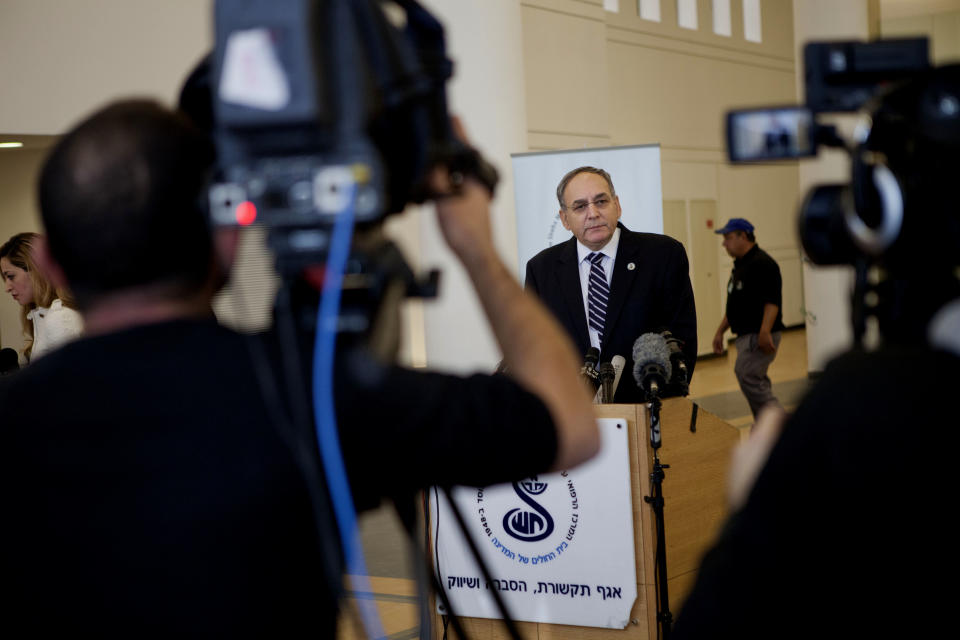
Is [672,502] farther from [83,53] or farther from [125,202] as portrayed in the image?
[83,53]

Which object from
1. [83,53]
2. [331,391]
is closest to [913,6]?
[83,53]

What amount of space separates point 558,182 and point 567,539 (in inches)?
123

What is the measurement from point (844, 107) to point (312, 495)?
2.22 feet

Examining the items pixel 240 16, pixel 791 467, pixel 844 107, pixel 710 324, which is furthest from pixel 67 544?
pixel 710 324

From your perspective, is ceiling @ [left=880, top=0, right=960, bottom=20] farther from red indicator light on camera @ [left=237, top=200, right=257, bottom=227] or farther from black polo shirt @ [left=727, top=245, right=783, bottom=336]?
red indicator light on camera @ [left=237, top=200, right=257, bottom=227]

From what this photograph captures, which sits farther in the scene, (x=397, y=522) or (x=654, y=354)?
(x=397, y=522)

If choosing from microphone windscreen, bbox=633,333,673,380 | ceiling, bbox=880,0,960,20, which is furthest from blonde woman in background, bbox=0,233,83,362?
ceiling, bbox=880,0,960,20

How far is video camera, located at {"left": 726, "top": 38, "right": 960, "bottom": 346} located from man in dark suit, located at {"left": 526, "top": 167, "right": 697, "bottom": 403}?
2821mm

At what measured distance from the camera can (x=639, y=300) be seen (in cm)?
403

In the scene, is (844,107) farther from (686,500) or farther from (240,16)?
(686,500)

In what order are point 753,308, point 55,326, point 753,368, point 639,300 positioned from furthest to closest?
1. point 753,368
2. point 753,308
3. point 55,326
4. point 639,300

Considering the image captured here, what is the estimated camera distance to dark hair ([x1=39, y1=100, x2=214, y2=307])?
102cm

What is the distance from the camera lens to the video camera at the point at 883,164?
0.94m

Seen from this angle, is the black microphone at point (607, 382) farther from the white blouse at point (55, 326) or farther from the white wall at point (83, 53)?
the white wall at point (83, 53)
